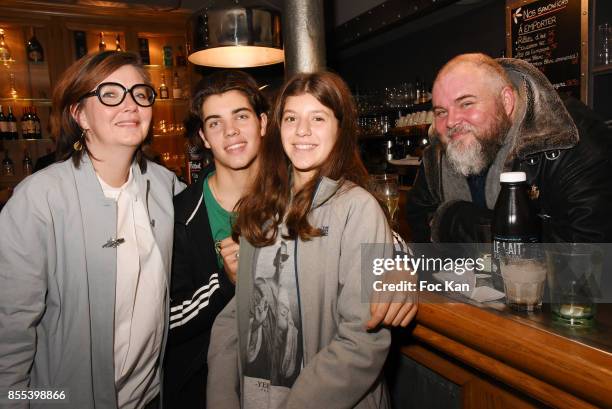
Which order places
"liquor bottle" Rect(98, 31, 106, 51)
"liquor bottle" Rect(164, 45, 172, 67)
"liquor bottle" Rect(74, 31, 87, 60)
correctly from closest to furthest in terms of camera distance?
"liquor bottle" Rect(74, 31, 87, 60) → "liquor bottle" Rect(98, 31, 106, 51) → "liquor bottle" Rect(164, 45, 172, 67)

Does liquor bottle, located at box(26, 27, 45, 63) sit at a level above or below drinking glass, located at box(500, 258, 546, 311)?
above

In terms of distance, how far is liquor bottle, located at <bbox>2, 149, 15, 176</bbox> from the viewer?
15.2ft

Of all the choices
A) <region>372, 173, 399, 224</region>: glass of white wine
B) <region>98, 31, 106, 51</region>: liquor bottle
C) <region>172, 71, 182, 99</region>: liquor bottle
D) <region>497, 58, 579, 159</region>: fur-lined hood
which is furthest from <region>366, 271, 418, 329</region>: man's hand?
<region>98, 31, 106, 51</region>: liquor bottle

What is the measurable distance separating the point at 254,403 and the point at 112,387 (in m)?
0.51

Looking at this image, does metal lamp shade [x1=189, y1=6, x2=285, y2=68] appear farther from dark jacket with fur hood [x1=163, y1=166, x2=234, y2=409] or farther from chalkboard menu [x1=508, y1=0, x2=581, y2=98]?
chalkboard menu [x1=508, y1=0, x2=581, y2=98]

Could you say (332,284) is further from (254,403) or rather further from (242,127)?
(242,127)

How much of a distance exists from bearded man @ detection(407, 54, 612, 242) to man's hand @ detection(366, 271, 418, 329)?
1.48ft

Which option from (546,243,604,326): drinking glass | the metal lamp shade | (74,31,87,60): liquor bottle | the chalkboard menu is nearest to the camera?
(546,243,604,326): drinking glass

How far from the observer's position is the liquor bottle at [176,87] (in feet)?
17.5

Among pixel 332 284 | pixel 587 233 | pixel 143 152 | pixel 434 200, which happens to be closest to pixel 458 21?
pixel 434 200

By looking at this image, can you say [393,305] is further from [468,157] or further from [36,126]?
[36,126]

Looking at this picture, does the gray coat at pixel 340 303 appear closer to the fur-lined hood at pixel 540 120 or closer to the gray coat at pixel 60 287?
the gray coat at pixel 60 287

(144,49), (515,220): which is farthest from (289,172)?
(144,49)

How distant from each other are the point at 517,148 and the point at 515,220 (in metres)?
0.65
